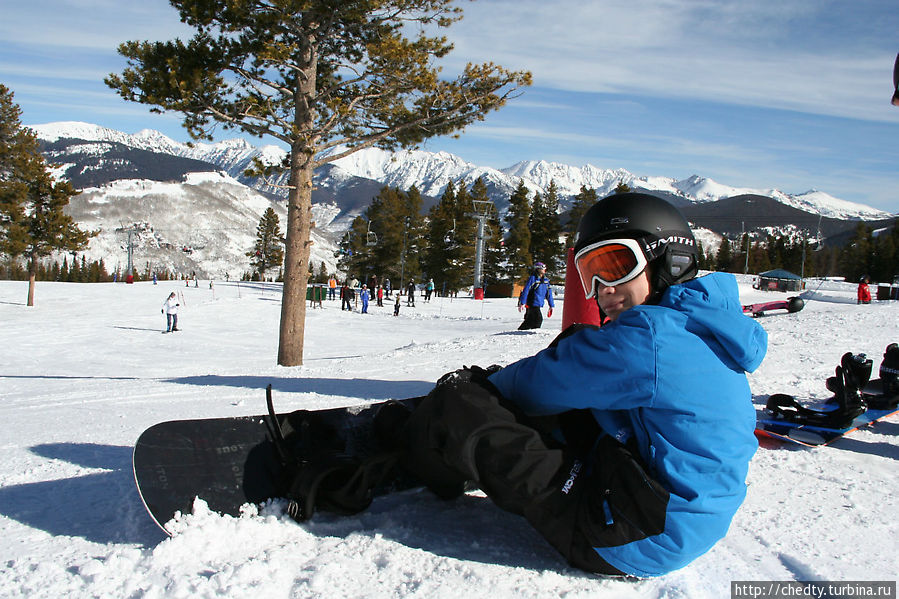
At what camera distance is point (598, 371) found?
2.03 metres

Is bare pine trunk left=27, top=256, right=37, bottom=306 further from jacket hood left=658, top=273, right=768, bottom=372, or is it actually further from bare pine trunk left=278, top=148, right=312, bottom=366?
jacket hood left=658, top=273, right=768, bottom=372

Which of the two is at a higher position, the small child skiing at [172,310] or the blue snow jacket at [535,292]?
the blue snow jacket at [535,292]

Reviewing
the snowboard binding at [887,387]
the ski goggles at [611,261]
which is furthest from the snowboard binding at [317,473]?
the snowboard binding at [887,387]

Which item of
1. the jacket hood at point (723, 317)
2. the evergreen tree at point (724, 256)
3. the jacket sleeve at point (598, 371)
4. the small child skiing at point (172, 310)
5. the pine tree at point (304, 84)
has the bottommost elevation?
the small child skiing at point (172, 310)

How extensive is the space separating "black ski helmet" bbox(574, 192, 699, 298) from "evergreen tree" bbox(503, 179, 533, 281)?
2249 inches

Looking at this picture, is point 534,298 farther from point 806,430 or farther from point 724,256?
point 724,256

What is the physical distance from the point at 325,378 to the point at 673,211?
20.3ft

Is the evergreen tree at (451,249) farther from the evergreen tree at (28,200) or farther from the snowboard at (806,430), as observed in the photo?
the snowboard at (806,430)

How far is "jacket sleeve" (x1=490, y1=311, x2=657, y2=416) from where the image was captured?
1.98 metres

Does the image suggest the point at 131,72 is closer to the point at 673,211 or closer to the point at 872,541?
the point at 673,211

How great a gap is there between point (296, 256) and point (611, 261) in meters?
9.23

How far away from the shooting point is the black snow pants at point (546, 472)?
2051 mm

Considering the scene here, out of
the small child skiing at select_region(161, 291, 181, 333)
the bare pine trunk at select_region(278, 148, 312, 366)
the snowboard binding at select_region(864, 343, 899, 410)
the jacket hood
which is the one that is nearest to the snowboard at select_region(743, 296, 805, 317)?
the snowboard binding at select_region(864, 343, 899, 410)

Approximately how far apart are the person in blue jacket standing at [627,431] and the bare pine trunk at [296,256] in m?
9.14
